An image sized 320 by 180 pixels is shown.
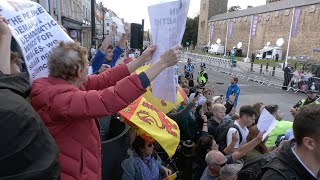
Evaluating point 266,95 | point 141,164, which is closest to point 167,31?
point 141,164

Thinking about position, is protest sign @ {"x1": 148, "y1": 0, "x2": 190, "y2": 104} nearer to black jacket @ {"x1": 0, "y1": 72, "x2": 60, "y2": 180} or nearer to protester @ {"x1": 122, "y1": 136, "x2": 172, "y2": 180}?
protester @ {"x1": 122, "y1": 136, "x2": 172, "y2": 180}

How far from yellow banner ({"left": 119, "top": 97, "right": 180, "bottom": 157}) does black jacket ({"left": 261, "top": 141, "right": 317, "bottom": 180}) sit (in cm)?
126

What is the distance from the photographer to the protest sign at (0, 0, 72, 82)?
193 cm

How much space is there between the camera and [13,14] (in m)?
1.94

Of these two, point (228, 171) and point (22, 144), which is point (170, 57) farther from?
point (228, 171)

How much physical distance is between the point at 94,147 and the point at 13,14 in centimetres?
100

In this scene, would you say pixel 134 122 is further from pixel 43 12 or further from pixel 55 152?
pixel 55 152

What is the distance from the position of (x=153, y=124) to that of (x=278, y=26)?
53.5 m

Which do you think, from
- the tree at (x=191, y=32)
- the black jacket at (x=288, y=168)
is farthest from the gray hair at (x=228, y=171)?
the tree at (x=191, y=32)

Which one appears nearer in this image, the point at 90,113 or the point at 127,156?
the point at 90,113

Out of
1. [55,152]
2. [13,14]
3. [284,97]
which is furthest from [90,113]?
[284,97]

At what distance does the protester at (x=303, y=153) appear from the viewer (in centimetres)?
172

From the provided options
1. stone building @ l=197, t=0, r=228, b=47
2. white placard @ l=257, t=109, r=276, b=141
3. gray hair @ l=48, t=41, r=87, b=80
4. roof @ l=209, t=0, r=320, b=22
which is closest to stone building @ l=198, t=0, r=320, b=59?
roof @ l=209, t=0, r=320, b=22

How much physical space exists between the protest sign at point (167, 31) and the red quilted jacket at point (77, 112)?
50 centimetres
